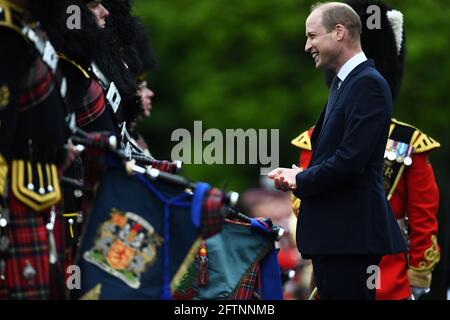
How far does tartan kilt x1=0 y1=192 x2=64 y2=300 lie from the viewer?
5.69 metres

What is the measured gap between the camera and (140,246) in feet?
18.7

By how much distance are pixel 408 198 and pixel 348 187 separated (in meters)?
1.78

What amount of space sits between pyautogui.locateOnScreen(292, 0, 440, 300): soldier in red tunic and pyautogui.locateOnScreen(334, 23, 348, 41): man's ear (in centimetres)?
141

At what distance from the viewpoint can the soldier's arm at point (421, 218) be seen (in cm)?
796

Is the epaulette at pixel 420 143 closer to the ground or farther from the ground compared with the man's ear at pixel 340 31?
closer to the ground

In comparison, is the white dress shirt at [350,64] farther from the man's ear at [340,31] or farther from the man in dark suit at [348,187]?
the man's ear at [340,31]

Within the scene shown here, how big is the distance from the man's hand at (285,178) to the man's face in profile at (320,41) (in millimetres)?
620

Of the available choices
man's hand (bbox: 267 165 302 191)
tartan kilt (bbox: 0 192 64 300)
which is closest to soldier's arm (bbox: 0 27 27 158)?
tartan kilt (bbox: 0 192 64 300)

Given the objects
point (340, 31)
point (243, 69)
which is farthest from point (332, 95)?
point (243, 69)

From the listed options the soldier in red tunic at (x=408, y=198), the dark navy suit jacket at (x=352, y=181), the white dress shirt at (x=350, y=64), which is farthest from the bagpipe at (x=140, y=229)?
the soldier in red tunic at (x=408, y=198)

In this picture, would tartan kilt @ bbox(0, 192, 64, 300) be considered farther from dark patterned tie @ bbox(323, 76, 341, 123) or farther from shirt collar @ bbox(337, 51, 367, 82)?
shirt collar @ bbox(337, 51, 367, 82)

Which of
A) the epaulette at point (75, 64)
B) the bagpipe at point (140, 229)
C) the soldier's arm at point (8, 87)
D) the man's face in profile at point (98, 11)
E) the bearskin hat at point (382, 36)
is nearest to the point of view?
the soldier's arm at point (8, 87)
